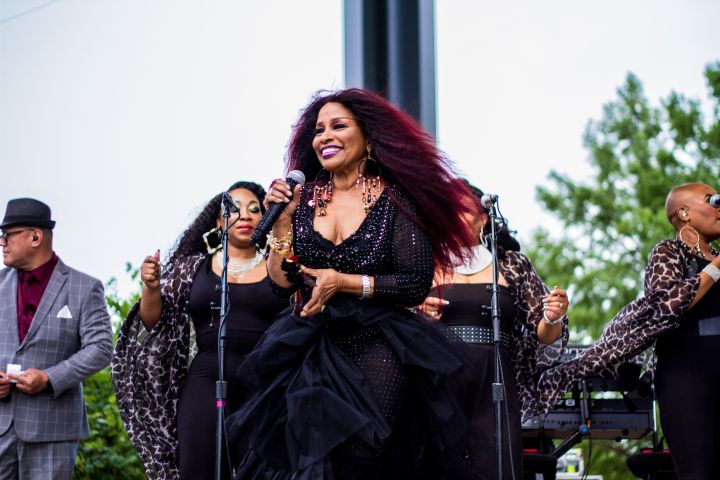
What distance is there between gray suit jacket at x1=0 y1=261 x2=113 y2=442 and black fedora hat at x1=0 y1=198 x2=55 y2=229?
0.28 meters

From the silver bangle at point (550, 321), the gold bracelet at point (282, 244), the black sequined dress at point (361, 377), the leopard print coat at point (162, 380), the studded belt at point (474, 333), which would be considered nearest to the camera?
the black sequined dress at point (361, 377)

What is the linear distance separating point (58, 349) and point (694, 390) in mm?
3566

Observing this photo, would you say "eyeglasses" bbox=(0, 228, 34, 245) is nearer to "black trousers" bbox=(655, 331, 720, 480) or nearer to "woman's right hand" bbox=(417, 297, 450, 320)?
"woman's right hand" bbox=(417, 297, 450, 320)

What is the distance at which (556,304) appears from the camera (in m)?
4.90

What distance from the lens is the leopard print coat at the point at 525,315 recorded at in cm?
544

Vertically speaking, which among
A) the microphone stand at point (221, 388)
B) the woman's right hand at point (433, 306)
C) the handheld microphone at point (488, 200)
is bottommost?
the microphone stand at point (221, 388)

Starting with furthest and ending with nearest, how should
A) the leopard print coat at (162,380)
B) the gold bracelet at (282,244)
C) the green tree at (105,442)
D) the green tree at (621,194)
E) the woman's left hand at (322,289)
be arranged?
the green tree at (621,194) → the green tree at (105,442) → the leopard print coat at (162,380) → the gold bracelet at (282,244) → the woman's left hand at (322,289)

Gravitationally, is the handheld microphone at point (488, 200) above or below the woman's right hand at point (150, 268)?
above

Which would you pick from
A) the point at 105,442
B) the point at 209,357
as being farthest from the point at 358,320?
the point at 105,442

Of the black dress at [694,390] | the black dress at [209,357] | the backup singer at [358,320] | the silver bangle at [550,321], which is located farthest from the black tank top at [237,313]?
the black dress at [694,390]

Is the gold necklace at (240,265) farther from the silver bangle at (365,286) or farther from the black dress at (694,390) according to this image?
the black dress at (694,390)

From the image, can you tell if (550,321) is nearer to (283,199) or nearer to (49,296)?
(283,199)

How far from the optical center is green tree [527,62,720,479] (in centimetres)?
1847

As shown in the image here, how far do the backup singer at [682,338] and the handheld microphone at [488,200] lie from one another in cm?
122
